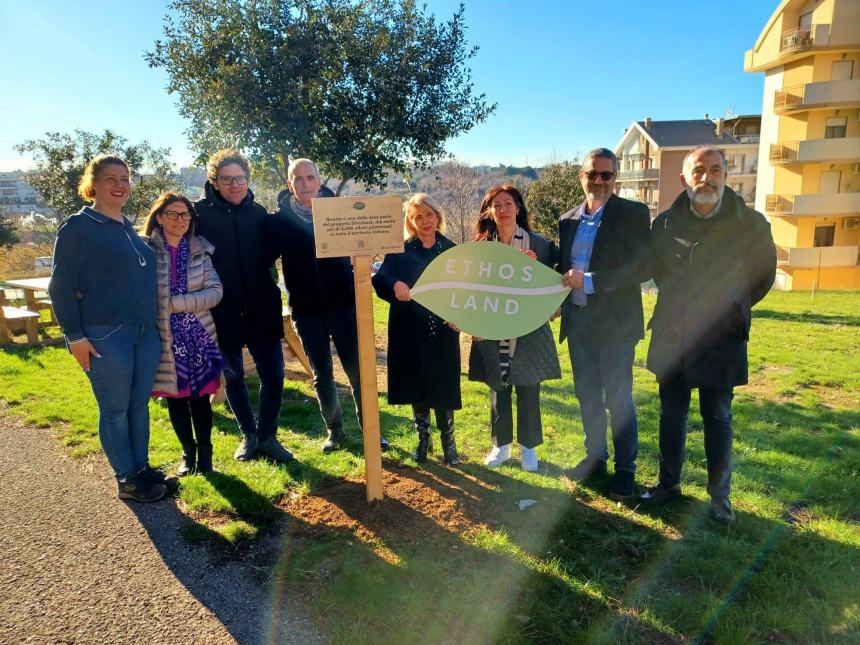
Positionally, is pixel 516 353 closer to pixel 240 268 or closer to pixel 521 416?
pixel 521 416

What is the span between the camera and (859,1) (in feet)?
71.7

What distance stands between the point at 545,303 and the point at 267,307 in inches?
83.4

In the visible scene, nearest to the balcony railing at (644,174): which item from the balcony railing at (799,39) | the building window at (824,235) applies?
the building window at (824,235)

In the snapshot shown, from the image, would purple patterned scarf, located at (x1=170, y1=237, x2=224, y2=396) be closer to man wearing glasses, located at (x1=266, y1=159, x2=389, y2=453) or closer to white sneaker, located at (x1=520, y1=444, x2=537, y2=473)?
man wearing glasses, located at (x1=266, y1=159, x2=389, y2=453)

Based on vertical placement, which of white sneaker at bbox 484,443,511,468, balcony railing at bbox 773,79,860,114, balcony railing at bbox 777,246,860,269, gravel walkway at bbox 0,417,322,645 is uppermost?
balcony railing at bbox 773,79,860,114

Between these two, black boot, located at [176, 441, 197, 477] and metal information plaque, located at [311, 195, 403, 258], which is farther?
black boot, located at [176, 441, 197, 477]

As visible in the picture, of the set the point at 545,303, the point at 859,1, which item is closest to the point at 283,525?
the point at 545,303

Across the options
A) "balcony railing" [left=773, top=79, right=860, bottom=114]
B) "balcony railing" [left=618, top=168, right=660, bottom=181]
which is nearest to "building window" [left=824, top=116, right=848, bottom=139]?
"balcony railing" [left=773, top=79, right=860, bottom=114]

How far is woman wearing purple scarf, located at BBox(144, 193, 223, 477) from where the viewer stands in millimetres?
3619

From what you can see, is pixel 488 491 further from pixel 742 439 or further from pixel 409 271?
pixel 742 439

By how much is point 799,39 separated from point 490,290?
28189 mm

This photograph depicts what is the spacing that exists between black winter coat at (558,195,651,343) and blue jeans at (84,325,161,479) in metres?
3.03

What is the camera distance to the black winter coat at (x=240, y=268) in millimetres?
3879

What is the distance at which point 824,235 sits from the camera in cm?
2520
